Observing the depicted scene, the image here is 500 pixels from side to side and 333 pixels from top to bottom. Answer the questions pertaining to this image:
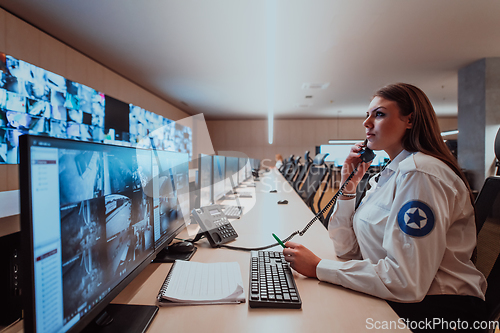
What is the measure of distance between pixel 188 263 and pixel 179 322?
341 mm

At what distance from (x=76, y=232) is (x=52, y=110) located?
4513mm

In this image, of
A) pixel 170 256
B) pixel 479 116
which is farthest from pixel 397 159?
pixel 479 116

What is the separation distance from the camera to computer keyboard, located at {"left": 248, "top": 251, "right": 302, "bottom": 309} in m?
0.76

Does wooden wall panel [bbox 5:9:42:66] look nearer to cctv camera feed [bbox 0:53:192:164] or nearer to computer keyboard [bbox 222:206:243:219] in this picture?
cctv camera feed [bbox 0:53:192:164]

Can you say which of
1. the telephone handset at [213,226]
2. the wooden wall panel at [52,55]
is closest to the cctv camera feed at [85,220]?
the telephone handset at [213,226]

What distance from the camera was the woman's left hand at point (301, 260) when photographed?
934 millimetres

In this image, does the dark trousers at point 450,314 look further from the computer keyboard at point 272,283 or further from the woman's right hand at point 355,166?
the woman's right hand at point 355,166

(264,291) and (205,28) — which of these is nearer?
(264,291)

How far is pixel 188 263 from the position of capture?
1.02 metres

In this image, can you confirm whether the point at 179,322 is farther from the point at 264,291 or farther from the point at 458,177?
the point at 458,177

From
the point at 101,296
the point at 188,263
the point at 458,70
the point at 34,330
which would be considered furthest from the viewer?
the point at 458,70

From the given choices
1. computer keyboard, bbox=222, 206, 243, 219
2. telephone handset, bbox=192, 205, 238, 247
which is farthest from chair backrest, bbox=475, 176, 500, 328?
computer keyboard, bbox=222, 206, 243, 219

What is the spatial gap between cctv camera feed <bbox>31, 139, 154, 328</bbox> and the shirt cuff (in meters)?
0.63

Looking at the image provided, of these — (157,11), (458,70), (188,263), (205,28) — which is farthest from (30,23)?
(458,70)
